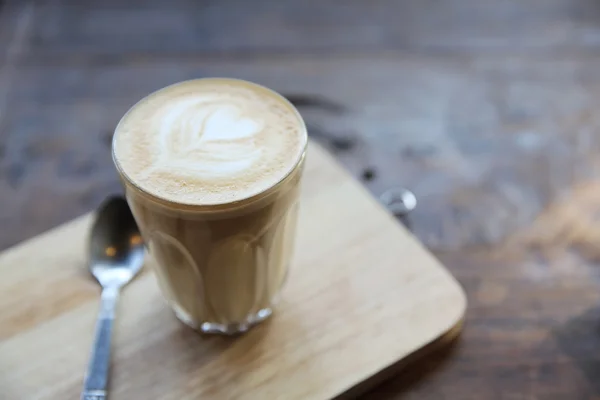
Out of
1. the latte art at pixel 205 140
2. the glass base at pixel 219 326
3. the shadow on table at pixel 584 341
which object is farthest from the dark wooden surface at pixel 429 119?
the latte art at pixel 205 140

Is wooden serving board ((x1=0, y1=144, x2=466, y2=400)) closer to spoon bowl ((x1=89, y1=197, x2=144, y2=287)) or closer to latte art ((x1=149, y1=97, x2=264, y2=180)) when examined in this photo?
spoon bowl ((x1=89, y1=197, x2=144, y2=287))

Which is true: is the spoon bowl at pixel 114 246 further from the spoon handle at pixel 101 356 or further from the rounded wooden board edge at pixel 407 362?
the rounded wooden board edge at pixel 407 362

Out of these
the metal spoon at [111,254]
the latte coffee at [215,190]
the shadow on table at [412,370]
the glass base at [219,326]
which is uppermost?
the latte coffee at [215,190]

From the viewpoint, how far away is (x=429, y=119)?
0.86m

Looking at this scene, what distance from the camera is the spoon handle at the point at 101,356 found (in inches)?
22.0

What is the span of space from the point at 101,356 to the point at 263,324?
153 millimetres

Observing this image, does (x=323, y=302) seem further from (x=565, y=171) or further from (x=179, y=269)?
(x=565, y=171)

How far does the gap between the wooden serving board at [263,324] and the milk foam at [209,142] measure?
7.0 inches

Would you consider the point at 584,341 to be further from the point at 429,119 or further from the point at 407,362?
the point at 429,119

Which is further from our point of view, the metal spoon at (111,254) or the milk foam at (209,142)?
the metal spoon at (111,254)

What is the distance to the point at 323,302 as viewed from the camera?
640 mm

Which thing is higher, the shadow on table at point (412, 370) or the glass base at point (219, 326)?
the glass base at point (219, 326)

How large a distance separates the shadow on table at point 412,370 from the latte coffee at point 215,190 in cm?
12

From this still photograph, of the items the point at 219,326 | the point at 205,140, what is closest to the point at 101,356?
the point at 219,326
